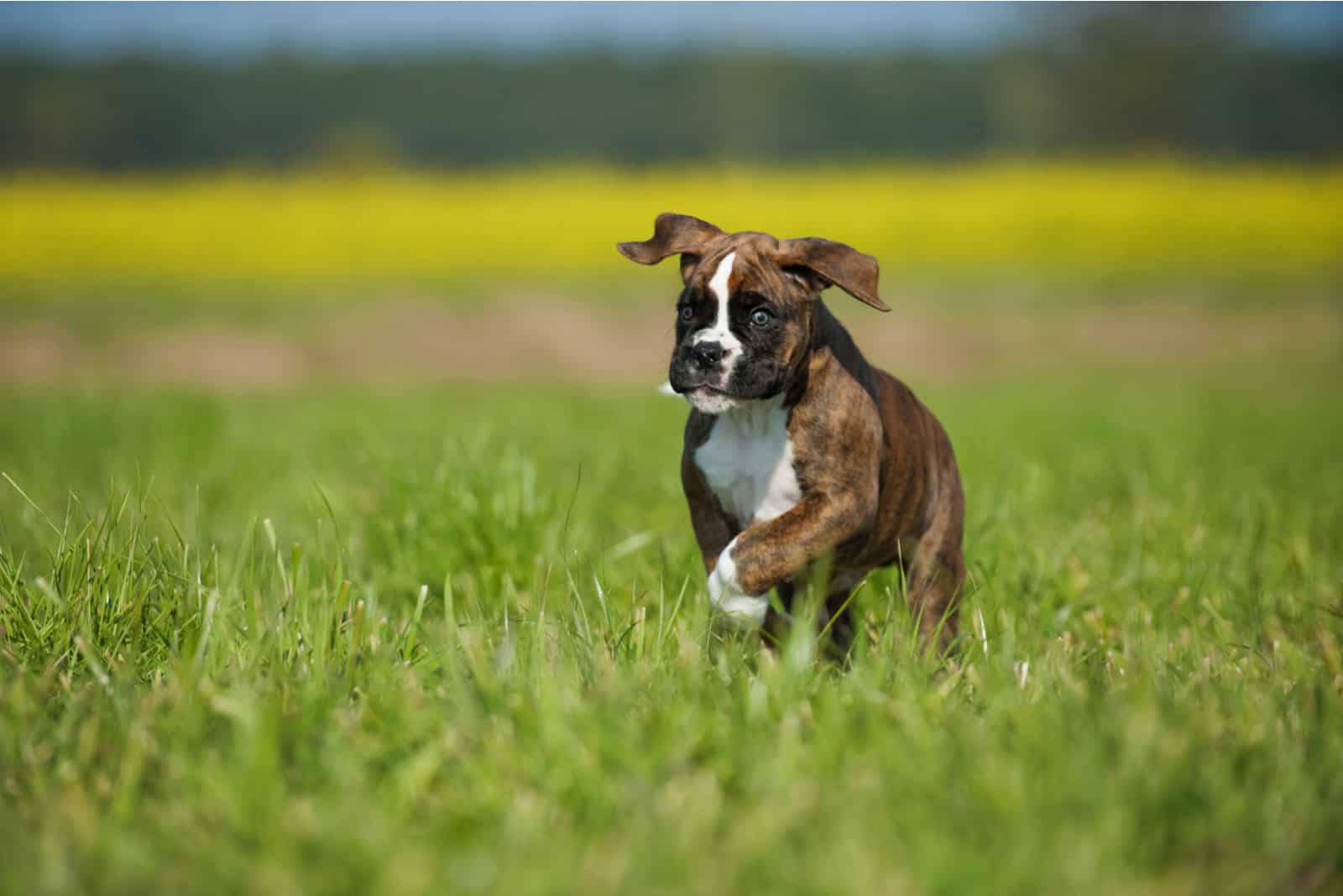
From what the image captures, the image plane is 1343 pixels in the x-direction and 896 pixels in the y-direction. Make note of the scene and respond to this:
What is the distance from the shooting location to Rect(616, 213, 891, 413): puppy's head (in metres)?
3.40

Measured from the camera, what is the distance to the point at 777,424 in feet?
11.7

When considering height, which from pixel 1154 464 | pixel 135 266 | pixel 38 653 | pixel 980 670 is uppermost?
Answer: pixel 980 670

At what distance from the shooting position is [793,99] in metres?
48.2

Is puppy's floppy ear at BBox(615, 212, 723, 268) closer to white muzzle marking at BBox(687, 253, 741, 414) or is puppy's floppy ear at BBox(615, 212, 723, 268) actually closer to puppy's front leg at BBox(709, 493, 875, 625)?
white muzzle marking at BBox(687, 253, 741, 414)

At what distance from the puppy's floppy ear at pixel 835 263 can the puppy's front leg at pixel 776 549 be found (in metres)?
0.57

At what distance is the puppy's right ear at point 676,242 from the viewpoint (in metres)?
3.64

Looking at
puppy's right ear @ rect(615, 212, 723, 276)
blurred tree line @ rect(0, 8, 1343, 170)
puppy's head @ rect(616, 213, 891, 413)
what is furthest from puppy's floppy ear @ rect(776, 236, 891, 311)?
blurred tree line @ rect(0, 8, 1343, 170)

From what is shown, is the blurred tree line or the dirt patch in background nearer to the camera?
the dirt patch in background

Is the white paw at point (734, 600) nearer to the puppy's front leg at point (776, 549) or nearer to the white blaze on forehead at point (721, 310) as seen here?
the puppy's front leg at point (776, 549)

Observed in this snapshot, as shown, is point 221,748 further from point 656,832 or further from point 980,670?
point 980,670

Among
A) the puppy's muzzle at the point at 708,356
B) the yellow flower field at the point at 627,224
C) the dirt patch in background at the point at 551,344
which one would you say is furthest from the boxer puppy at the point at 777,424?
the yellow flower field at the point at 627,224

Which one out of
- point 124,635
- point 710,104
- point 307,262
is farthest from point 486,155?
point 124,635

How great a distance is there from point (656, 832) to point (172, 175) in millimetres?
37840

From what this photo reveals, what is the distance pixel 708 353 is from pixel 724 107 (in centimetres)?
4545
